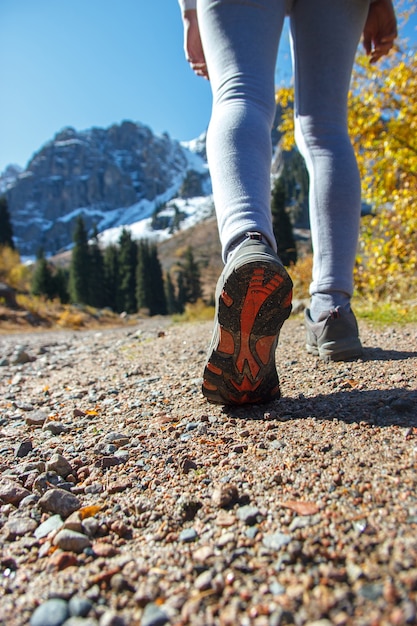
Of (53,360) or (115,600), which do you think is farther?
(53,360)

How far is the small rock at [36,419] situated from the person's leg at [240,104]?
750 mm

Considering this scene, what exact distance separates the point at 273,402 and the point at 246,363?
220mm

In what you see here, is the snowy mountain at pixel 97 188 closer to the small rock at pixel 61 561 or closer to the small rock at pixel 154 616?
the small rock at pixel 61 561

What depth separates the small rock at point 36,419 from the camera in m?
1.23

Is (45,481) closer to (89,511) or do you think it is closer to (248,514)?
(89,511)

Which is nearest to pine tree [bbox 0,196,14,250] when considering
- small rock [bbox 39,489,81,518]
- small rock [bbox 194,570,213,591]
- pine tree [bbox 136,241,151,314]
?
pine tree [bbox 136,241,151,314]

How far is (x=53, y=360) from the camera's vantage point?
2848 millimetres

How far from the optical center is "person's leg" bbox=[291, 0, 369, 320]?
1.36 m

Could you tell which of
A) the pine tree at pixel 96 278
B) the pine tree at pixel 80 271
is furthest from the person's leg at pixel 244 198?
the pine tree at pixel 96 278

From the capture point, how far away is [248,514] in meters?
0.62

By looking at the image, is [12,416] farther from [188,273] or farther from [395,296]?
[188,273]

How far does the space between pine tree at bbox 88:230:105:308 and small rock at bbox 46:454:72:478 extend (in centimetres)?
3501

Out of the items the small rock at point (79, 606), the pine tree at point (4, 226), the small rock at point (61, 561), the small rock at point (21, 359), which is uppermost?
the pine tree at point (4, 226)

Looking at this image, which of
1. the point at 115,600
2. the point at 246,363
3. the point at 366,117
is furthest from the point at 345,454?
the point at 366,117
